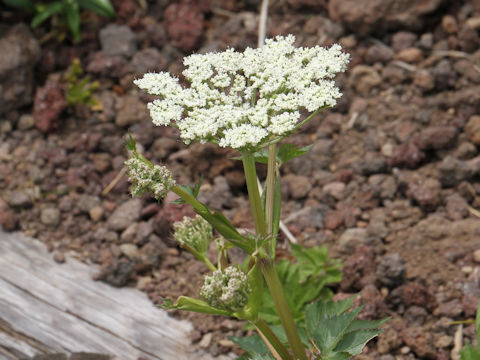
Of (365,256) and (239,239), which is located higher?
(365,256)

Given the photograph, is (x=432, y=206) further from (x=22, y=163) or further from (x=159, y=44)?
(x=22, y=163)

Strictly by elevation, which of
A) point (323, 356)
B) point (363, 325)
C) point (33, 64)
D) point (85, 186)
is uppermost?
point (33, 64)

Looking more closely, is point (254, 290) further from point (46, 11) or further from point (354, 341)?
point (46, 11)

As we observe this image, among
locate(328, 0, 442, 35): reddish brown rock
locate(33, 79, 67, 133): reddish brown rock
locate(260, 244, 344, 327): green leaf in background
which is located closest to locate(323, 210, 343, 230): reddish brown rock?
locate(260, 244, 344, 327): green leaf in background

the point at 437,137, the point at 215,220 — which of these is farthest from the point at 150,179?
the point at 437,137

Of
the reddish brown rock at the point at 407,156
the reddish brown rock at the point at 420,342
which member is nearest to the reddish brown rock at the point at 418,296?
the reddish brown rock at the point at 420,342

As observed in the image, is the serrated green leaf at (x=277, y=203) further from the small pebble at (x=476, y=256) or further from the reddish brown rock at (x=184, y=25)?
the reddish brown rock at (x=184, y=25)

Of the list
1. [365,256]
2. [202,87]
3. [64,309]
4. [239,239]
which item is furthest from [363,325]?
[64,309]
